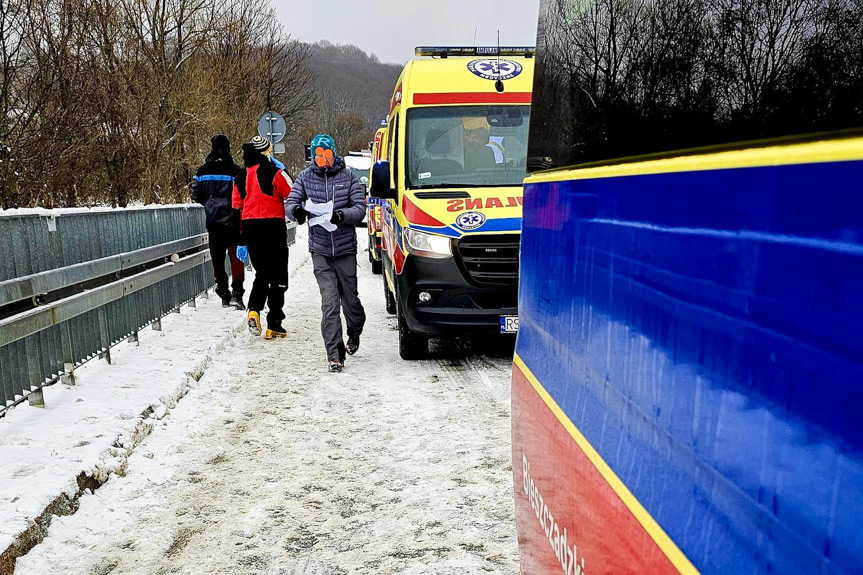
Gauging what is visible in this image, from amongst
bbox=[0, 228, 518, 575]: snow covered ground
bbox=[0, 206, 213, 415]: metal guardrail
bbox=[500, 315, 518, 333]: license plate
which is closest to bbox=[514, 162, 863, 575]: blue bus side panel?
bbox=[0, 228, 518, 575]: snow covered ground

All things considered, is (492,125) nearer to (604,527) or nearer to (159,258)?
(159,258)

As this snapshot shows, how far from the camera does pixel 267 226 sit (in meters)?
9.04

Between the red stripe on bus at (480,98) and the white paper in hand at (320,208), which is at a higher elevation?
the red stripe on bus at (480,98)

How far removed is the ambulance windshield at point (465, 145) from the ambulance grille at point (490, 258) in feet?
2.85

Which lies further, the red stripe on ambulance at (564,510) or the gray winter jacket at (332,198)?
the gray winter jacket at (332,198)

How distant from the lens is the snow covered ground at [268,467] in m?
3.55

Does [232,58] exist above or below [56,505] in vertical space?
above

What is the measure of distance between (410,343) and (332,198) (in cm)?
156

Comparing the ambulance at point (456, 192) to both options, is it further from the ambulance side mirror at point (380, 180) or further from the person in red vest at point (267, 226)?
the person in red vest at point (267, 226)

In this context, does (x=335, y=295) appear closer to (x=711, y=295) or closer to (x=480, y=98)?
(x=480, y=98)

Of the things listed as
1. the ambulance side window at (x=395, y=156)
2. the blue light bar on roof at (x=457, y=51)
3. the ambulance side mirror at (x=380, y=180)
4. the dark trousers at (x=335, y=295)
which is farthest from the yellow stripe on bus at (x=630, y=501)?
the blue light bar on roof at (x=457, y=51)

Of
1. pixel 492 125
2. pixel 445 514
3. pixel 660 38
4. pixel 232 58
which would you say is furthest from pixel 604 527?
pixel 232 58

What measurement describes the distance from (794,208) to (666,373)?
402mm

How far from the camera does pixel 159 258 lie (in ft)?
28.2
